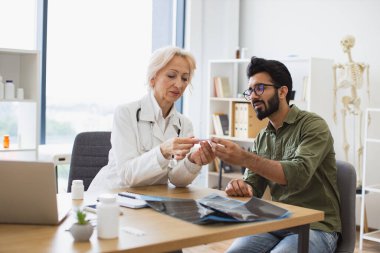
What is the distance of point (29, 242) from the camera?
1539mm

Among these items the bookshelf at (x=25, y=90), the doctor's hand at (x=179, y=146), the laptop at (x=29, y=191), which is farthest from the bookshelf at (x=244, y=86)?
the laptop at (x=29, y=191)

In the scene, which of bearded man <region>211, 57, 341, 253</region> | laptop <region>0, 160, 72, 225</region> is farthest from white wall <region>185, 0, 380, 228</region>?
laptop <region>0, 160, 72, 225</region>

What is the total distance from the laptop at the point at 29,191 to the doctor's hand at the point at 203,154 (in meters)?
0.85

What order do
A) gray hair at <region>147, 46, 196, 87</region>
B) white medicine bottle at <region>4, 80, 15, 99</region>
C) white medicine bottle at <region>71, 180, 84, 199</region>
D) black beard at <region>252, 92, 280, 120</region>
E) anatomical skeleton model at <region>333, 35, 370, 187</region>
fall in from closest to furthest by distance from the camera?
white medicine bottle at <region>71, 180, 84, 199</region> → black beard at <region>252, 92, 280, 120</region> → gray hair at <region>147, 46, 196, 87</region> → white medicine bottle at <region>4, 80, 15, 99</region> → anatomical skeleton model at <region>333, 35, 370, 187</region>

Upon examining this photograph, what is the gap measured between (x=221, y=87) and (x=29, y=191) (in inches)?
165

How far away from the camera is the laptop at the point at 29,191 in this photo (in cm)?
172

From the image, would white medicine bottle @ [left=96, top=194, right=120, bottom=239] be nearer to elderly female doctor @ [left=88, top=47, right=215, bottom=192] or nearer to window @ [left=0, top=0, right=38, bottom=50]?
elderly female doctor @ [left=88, top=47, right=215, bottom=192]

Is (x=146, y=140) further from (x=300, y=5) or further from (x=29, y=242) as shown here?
(x=300, y=5)

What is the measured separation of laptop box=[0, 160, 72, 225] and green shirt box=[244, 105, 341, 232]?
102cm

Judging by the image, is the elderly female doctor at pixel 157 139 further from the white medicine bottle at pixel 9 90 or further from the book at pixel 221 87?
the book at pixel 221 87

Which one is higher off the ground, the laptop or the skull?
the skull

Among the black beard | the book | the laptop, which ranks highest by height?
the book

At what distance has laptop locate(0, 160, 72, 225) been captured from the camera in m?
1.72

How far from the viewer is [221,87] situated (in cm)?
579
